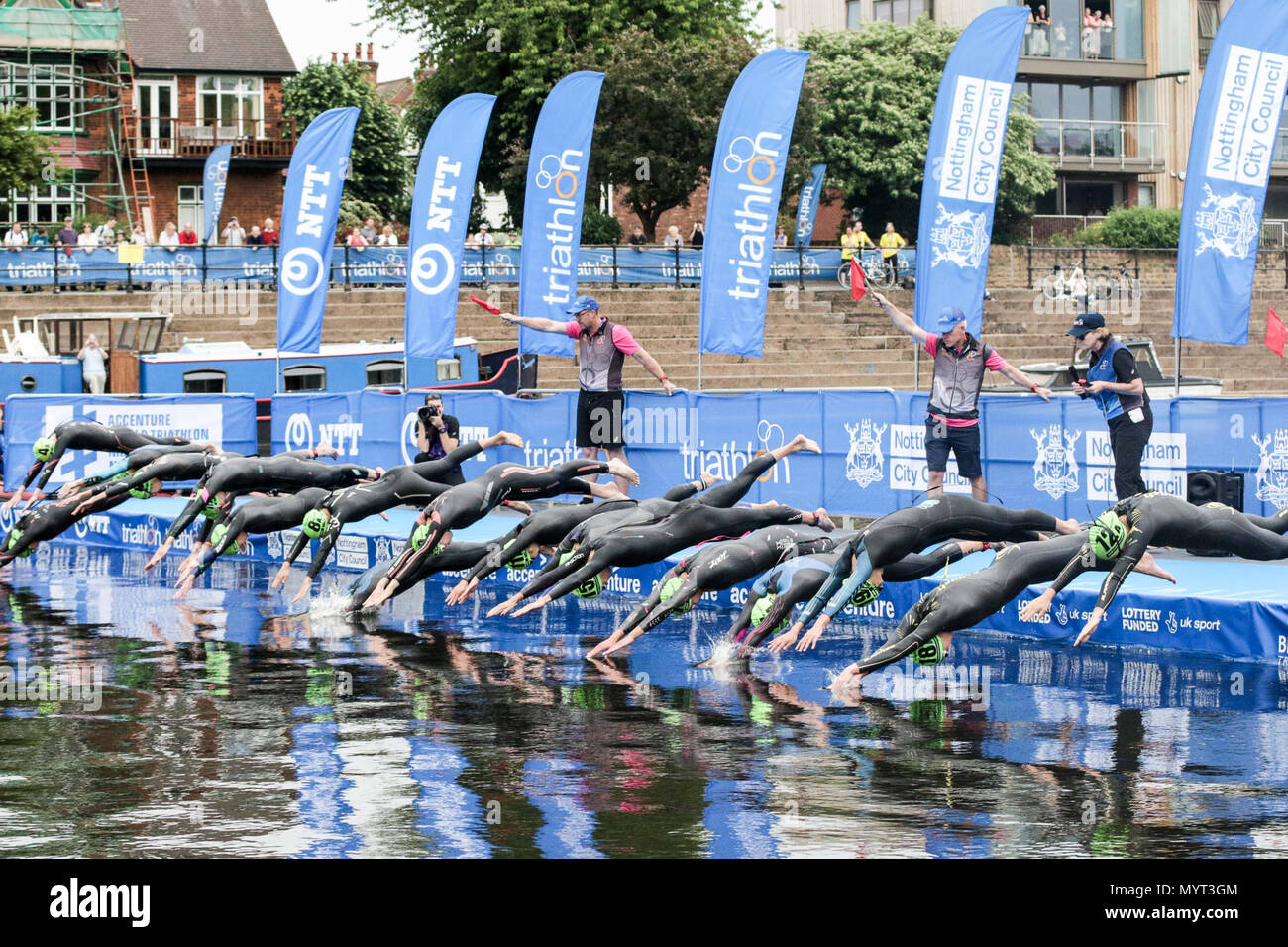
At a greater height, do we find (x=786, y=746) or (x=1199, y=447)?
(x=1199, y=447)

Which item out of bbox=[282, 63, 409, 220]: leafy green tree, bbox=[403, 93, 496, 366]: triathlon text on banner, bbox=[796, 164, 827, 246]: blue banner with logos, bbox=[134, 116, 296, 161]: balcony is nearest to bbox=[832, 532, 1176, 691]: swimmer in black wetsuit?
bbox=[403, 93, 496, 366]: triathlon text on banner

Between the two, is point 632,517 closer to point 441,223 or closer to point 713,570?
point 713,570

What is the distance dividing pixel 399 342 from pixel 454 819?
26.5 m

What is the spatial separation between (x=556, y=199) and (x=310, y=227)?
454cm

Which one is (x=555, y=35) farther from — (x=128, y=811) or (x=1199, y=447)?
(x=128, y=811)

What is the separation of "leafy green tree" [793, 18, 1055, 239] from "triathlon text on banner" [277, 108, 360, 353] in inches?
937

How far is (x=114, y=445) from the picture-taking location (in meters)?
21.1

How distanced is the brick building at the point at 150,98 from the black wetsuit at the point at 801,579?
43.6 metres

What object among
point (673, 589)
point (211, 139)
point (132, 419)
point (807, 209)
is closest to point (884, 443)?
point (673, 589)

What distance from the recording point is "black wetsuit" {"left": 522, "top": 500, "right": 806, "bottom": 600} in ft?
48.1

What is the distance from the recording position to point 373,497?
57.9ft
